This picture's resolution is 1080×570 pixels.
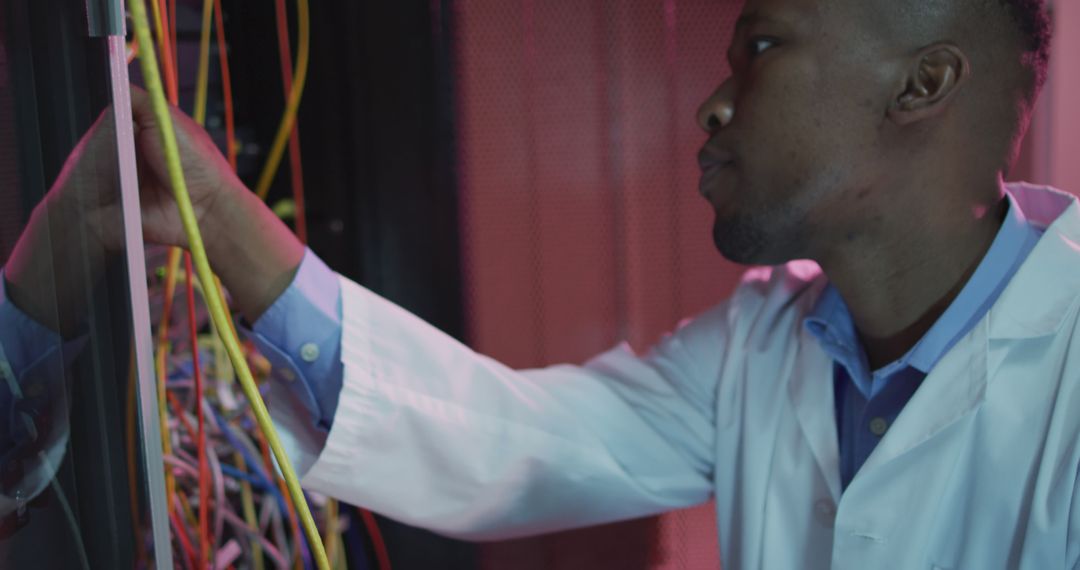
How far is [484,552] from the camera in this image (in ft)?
4.32

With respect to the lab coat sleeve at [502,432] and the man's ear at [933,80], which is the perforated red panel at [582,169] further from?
the man's ear at [933,80]

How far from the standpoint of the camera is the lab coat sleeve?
106cm

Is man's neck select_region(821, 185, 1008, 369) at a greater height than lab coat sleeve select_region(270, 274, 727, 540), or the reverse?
man's neck select_region(821, 185, 1008, 369)

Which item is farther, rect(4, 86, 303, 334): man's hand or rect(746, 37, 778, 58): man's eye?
rect(746, 37, 778, 58): man's eye

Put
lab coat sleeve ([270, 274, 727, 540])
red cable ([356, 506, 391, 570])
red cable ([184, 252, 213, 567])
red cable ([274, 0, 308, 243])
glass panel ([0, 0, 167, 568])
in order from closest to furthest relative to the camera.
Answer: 1. glass panel ([0, 0, 167, 568])
2. red cable ([184, 252, 213, 567])
3. lab coat sleeve ([270, 274, 727, 540])
4. red cable ([274, 0, 308, 243])
5. red cable ([356, 506, 391, 570])

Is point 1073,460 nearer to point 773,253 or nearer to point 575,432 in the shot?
point 773,253

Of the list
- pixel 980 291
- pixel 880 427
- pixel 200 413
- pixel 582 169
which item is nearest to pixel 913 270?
pixel 980 291

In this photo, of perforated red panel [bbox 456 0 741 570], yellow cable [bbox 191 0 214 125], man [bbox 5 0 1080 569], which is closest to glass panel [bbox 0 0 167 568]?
man [bbox 5 0 1080 569]

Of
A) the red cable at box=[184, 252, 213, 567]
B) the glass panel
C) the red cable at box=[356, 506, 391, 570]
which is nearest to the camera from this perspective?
the glass panel

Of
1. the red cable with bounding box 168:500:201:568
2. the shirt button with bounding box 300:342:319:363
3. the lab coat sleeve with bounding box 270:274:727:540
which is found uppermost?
the shirt button with bounding box 300:342:319:363

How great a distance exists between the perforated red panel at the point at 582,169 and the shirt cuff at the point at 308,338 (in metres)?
0.24

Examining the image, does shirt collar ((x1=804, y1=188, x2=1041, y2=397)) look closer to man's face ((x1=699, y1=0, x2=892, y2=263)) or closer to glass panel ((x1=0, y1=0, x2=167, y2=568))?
man's face ((x1=699, y1=0, x2=892, y2=263))

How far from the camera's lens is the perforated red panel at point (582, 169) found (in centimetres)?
121

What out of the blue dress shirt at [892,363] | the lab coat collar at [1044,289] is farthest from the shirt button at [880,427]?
the lab coat collar at [1044,289]
